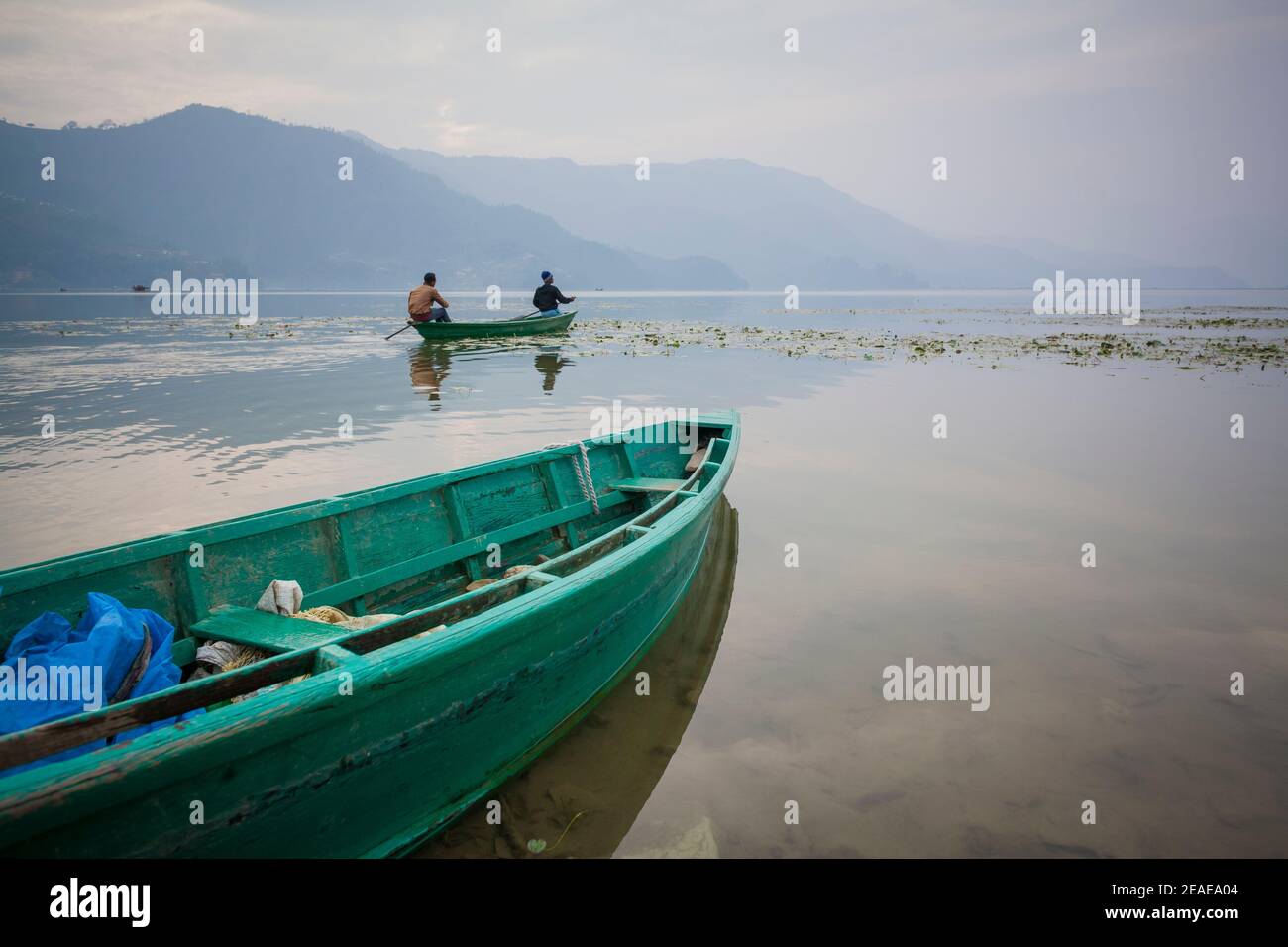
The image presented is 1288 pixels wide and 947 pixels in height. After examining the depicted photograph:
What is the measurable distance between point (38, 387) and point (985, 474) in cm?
1943

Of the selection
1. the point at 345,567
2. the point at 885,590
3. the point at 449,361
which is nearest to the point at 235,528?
the point at 345,567

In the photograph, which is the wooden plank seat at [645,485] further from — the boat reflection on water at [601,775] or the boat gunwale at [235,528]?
the boat reflection on water at [601,775]

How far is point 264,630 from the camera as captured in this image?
3.79 metres

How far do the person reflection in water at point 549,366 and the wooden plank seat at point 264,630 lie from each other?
493 inches

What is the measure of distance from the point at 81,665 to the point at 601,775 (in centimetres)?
264

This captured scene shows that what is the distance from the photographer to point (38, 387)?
1595 centimetres

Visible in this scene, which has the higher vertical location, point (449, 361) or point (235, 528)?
point (449, 361)

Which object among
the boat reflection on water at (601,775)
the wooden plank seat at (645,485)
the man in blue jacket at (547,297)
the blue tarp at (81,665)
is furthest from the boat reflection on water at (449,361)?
the blue tarp at (81,665)

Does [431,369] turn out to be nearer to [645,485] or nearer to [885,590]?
[645,485]

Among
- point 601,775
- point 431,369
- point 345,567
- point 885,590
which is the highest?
point 431,369
